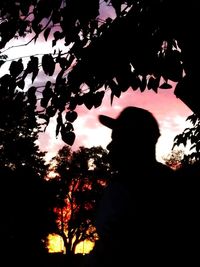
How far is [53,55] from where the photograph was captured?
4023 millimetres

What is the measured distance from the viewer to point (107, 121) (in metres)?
2.91

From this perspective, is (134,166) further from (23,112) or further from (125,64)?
(23,112)

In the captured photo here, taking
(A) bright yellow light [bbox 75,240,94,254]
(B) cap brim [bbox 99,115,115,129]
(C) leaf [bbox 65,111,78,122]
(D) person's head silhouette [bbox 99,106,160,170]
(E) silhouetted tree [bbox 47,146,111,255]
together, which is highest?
(E) silhouetted tree [bbox 47,146,111,255]

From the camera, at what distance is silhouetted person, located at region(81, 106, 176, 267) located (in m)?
2.21

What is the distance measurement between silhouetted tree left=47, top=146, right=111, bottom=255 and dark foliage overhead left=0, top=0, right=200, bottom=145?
195 feet

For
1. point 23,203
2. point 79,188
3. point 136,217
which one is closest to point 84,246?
point 79,188

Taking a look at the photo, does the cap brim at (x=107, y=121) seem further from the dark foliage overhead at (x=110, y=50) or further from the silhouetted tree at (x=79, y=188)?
the silhouetted tree at (x=79, y=188)

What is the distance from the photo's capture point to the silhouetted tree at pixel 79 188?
6397cm

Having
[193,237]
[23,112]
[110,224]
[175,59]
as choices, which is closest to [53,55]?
[23,112]

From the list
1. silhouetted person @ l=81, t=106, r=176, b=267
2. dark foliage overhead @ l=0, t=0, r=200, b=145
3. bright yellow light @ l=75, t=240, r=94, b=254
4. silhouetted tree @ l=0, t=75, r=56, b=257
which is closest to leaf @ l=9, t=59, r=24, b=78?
dark foliage overhead @ l=0, t=0, r=200, b=145

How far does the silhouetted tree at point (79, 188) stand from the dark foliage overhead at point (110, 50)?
59304mm

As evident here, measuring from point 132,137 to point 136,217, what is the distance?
2.01 feet

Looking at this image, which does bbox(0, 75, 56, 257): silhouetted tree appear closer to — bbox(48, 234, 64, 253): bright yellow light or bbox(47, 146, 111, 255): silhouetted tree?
bbox(47, 146, 111, 255): silhouetted tree

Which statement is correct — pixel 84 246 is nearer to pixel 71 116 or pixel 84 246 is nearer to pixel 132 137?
pixel 71 116
